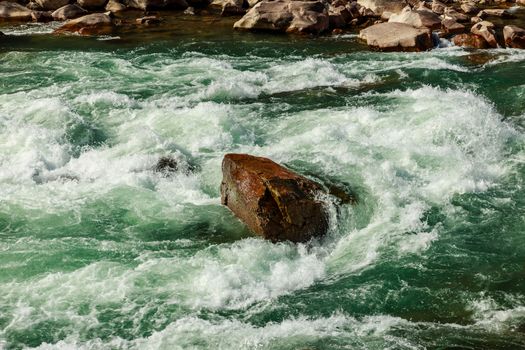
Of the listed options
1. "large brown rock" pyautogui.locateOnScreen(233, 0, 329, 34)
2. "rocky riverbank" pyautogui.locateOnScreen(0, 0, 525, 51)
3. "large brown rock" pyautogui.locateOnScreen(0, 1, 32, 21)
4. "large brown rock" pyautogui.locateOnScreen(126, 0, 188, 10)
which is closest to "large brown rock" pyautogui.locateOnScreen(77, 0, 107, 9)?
"rocky riverbank" pyautogui.locateOnScreen(0, 0, 525, 51)

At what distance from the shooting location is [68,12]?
86.2ft

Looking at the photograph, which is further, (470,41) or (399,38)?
(470,41)

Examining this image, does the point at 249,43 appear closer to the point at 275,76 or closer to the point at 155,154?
the point at 275,76

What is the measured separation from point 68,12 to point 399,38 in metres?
14.6

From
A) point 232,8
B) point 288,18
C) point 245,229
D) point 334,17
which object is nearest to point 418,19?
point 334,17

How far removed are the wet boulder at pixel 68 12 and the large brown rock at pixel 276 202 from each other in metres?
19.4

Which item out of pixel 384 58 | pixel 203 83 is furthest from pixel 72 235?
pixel 384 58

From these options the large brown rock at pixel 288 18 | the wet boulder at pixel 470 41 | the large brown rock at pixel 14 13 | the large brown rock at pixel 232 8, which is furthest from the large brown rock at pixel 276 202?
the large brown rock at pixel 14 13

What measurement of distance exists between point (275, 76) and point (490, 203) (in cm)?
813

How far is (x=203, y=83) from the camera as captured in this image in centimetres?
1603

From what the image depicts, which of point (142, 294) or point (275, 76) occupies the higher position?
point (275, 76)

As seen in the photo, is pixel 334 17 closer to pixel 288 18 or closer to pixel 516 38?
pixel 288 18

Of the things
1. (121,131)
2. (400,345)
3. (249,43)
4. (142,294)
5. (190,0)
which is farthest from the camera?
(190,0)

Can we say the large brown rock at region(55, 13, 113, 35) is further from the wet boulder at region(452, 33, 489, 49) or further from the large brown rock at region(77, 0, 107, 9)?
the wet boulder at region(452, 33, 489, 49)
